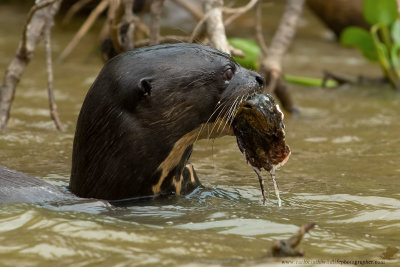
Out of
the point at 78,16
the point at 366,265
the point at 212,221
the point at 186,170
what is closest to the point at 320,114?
the point at 186,170

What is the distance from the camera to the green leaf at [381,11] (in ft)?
21.7

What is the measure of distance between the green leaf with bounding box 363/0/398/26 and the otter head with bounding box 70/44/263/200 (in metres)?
3.23

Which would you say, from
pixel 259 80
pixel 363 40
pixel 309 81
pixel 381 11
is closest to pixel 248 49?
pixel 309 81

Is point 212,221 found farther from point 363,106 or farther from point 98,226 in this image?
point 363,106

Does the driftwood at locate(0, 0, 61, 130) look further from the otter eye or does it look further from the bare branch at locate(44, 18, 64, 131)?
the otter eye

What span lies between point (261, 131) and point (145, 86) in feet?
1.84

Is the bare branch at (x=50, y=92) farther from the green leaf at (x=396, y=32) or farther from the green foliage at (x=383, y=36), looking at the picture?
→ the green leaf at (x=396, y=32)

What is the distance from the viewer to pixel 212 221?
10.8 ft

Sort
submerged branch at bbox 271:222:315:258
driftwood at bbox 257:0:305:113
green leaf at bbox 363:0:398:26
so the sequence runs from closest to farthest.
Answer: submerged branch at bbox 271:222:315:258
driftwood at bbox 257:0:305:113
green leaf at bbox 363:0:398:26

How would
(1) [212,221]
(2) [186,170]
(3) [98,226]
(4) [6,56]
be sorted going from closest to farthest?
(3) [98,226] < (1) [212,221] < (2) [186,170] < (4) [6,56]

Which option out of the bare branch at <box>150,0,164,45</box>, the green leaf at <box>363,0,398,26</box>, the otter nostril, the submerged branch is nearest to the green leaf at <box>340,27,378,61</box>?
the green leaf at <box>363,0,398,26</box>

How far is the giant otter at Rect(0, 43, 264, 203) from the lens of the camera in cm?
353

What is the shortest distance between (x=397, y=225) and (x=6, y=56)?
5.70 meters

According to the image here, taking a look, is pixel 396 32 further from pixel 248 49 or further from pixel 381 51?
pixel 248 49
